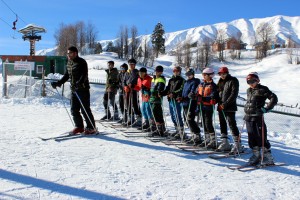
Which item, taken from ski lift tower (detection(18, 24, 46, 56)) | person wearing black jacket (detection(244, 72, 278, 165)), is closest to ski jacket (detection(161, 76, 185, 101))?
person wearing black jacket (detection(244, 72, 278, 165))

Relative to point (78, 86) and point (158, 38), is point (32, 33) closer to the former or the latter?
point (78, 86)

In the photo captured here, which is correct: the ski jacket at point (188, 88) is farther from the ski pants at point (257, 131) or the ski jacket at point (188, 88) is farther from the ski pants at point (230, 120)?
the ski pants at point (257, 131)

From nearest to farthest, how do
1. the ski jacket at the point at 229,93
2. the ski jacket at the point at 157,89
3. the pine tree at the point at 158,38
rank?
the ski jacket at the point at 229,93, the ski jacket at the point at 157,89, the pine tree at the point at 158,38

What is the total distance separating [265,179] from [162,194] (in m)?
1.88

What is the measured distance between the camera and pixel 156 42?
3135 inches

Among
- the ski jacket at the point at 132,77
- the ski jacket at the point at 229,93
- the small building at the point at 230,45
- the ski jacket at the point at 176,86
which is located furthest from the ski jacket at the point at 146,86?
the small building at the point at 230,45

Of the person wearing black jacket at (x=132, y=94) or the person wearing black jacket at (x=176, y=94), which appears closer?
Answer: the person wearing black jacket at (x=176, y=94)

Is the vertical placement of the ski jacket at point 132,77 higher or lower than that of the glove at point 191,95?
higher

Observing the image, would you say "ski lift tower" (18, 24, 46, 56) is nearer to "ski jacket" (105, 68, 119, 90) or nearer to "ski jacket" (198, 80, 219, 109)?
"ski jacket" (105, 68, 119, 90)

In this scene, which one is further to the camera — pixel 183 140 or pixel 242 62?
pixel 242 62

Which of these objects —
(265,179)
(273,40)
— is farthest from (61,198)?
(273,40)

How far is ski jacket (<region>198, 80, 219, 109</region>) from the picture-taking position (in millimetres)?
6922

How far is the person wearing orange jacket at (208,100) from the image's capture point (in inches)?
273

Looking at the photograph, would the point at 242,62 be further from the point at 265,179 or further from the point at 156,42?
the point at 265,179
